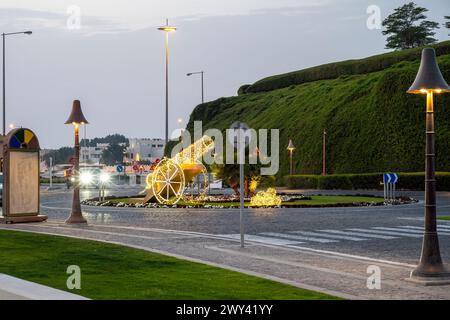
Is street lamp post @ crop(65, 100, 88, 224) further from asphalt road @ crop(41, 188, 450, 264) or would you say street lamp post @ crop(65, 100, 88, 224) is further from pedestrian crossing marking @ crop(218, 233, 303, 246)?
pedestrian crossing marking @ crop(218, 233, 303, 246)

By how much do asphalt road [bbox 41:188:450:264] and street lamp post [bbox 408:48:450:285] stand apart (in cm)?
240

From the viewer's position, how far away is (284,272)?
39.9ft

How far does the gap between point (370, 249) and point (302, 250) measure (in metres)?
1.48

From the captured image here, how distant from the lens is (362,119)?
66750 mm

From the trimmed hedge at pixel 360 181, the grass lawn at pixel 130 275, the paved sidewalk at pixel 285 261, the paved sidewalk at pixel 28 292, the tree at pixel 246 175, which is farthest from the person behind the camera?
the trimmed hedge at pixel 360 181

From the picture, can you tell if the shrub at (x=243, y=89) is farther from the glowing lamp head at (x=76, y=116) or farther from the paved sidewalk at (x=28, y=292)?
the paved sidewalk at (x=28, y=292)

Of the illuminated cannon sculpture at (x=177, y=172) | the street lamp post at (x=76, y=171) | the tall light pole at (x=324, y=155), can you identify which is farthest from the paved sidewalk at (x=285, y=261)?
the tall light pole at (x=324, y=155)

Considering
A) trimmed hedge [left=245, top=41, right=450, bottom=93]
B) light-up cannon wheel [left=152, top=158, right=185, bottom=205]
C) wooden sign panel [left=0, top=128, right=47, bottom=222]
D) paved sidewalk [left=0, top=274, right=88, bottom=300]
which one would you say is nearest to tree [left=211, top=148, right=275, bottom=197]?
light-up cannon wheel [left=152, top=158, right=185, bottom=205]

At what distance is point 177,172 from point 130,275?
21.4 m

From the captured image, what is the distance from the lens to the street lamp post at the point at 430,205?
1132 centimetres

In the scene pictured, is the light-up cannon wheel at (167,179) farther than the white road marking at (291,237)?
Yes

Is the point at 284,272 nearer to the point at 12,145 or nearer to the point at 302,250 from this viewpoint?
the point at 302,250

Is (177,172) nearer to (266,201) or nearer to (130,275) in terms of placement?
(266,201)

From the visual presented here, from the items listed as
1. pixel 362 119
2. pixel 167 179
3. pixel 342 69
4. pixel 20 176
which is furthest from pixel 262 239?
pixel 342 69
